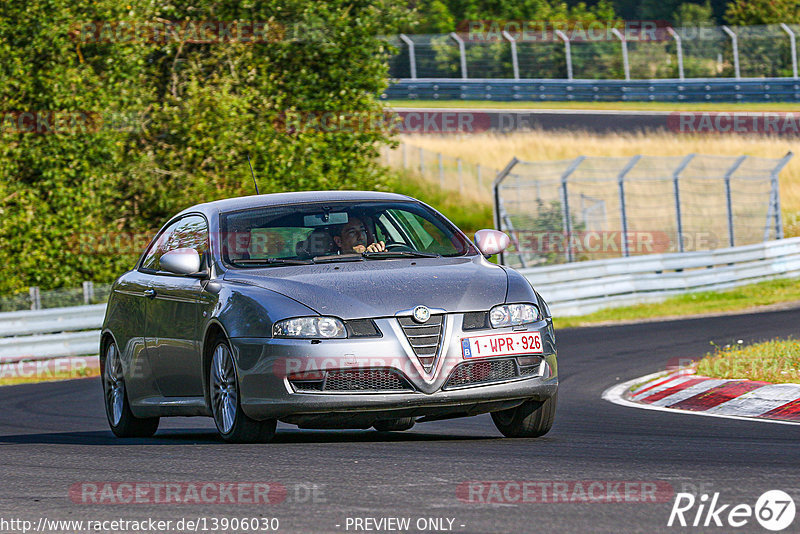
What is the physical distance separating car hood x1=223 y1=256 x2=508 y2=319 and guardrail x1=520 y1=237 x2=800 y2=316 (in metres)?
13.5

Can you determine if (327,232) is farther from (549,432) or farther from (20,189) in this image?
(20,189)

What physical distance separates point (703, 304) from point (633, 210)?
45.0 feet

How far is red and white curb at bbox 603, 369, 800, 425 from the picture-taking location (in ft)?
31.9

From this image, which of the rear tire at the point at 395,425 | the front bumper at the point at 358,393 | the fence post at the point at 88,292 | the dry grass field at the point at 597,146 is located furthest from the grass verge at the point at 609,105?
the front bumper at the point at 358,393

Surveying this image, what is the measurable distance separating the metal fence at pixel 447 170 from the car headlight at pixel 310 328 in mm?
30147

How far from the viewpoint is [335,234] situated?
28.9 feet

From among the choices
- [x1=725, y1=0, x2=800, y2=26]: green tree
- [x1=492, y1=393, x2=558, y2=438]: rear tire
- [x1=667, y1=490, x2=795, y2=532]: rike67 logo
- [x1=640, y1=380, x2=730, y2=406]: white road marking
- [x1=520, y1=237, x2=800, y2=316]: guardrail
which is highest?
[x1=725, y1=0, x2=800, y2=26]: green tree

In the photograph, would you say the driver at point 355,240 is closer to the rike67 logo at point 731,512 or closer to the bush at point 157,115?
the rike67 logo at point 731,512

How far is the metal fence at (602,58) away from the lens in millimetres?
51656

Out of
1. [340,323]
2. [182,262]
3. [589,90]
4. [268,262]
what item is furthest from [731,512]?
[589,90]

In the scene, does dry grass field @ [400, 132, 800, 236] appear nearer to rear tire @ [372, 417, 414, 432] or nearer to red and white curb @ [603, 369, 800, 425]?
red and white curb @ [603, 369, 800, 425]

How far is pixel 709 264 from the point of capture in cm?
2542

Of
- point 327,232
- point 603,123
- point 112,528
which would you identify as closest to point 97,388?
point 327,232

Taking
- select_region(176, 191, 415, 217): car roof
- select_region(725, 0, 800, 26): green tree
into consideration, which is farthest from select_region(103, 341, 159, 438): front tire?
select_region(725, 0, 800, 26): green tree
